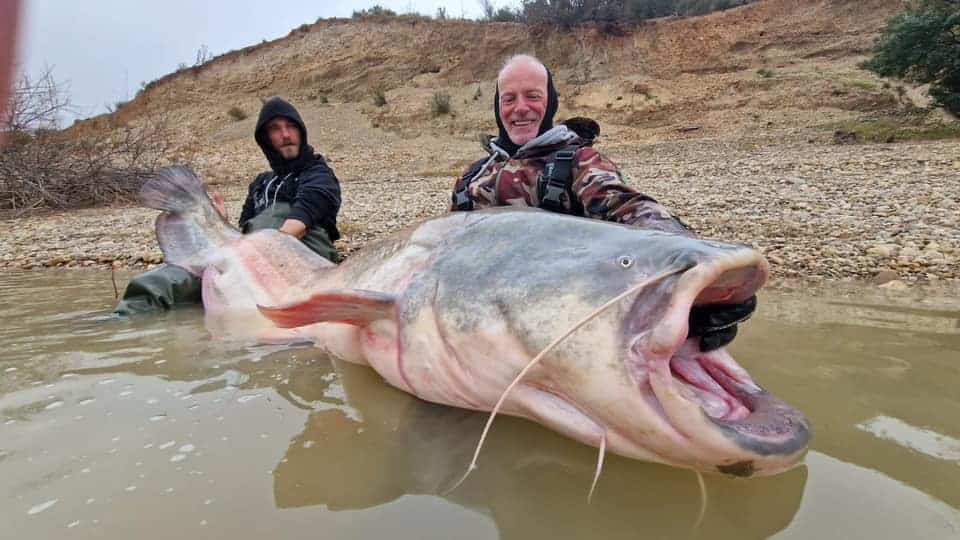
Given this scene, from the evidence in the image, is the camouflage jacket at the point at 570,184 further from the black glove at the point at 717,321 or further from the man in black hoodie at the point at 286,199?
the man in black hoodie at the point at 286,199

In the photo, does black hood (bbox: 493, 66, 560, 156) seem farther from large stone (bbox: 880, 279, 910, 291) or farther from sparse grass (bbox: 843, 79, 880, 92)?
sparse grass (bbox: 843, 79, 880, 92)

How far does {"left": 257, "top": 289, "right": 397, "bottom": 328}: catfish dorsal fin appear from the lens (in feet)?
5.94

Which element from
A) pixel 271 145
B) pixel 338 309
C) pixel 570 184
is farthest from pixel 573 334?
pixel 271 145

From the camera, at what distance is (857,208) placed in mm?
4820

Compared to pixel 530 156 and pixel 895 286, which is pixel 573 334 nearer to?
pixel 530 156

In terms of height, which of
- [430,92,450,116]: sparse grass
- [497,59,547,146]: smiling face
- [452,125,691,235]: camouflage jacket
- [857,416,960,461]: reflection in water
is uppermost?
[430,92,450,116]: sparse grass

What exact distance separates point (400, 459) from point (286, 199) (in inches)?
124

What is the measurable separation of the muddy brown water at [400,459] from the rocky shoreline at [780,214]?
1.33m

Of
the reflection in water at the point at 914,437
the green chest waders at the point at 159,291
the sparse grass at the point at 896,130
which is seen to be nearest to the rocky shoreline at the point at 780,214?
the sparse grass at the point at 896,130

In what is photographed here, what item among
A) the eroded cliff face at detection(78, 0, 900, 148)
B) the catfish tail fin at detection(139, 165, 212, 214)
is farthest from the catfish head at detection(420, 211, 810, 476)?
the eroded cliff face at detection(78, 0, 900, 148)

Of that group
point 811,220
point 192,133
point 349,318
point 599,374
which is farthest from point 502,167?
point 192,133

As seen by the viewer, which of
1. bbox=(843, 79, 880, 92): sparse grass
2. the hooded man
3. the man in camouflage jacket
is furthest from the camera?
bbox=(843, 79, 880, 92): sparse grass

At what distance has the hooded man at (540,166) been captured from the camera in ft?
8.13

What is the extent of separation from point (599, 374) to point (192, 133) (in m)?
20.2
